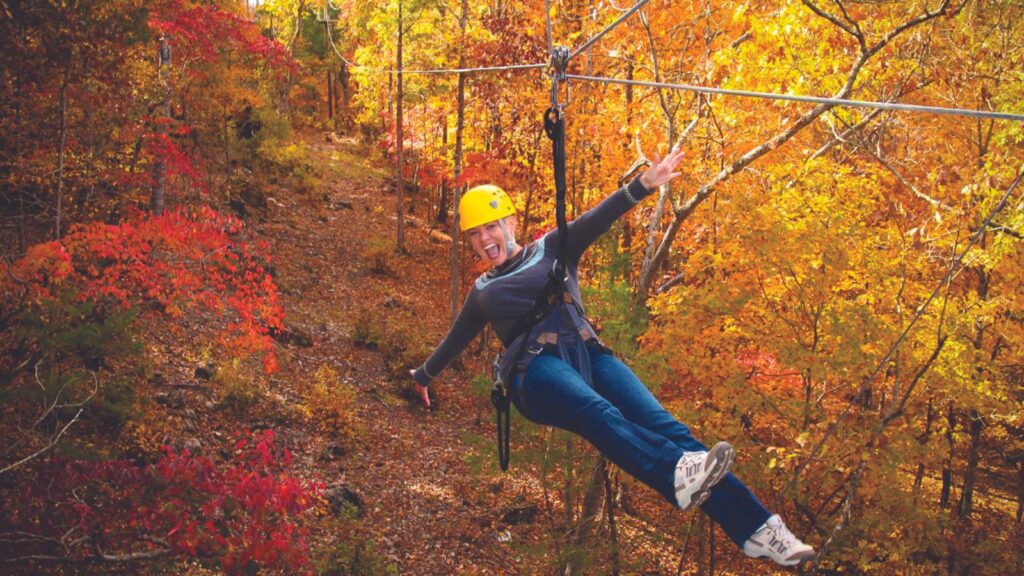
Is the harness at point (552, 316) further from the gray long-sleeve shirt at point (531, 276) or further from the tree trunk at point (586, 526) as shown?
the tree trunk at point (586, 526)

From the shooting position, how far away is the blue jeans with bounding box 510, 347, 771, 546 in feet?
9.16

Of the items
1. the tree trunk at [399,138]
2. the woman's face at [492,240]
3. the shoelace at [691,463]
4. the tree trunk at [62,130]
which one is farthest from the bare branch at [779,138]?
the tree trunk at [399,138]

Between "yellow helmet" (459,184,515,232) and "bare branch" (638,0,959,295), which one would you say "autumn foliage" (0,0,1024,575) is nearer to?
"bare branch" (638,0,959,295)

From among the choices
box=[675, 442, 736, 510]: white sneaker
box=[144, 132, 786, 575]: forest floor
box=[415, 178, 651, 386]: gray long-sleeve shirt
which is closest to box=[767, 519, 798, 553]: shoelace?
box=[675, 442, 736, 510]: white sneaker

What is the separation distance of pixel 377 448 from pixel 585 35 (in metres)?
8.28

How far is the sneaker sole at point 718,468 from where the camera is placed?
258 centimetres

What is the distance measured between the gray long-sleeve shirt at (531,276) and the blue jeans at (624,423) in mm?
229

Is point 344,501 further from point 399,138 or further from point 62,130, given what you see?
point 399,138

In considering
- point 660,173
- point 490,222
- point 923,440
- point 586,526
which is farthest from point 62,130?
point 923,440

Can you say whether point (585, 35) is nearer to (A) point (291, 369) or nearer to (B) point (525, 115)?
(B) point (525, 115)

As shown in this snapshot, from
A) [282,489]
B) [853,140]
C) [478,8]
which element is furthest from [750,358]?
[478,8]

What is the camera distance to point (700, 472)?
264 centimetres

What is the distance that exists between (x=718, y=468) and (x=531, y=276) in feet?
4.44

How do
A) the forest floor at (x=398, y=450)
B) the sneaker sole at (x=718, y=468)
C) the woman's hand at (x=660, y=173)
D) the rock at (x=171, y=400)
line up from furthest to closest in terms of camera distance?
1. the rock at (x=171, y=400)
2. the forest floor at (x=398, y=450)
3. the woman's hand at (x=660, y=173)
4. the sneaker sole at (x=718, y=468)
